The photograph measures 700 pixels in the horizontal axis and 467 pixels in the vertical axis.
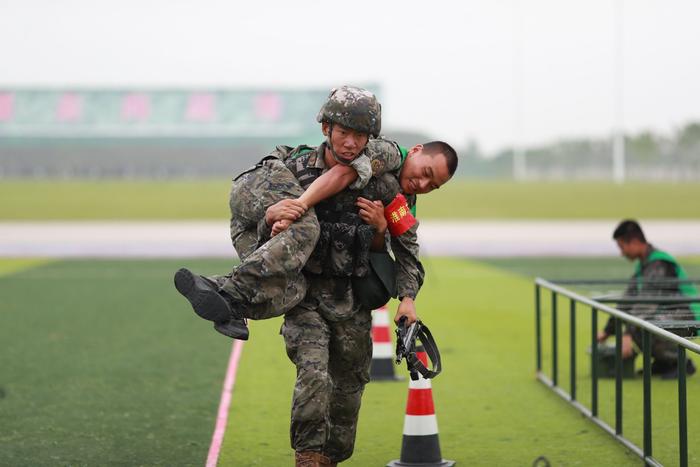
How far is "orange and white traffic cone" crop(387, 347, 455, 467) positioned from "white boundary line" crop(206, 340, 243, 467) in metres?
1.12

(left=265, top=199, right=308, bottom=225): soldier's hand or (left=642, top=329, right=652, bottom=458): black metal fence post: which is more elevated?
(left=265, top=199, right=308, bottom=225): soldier's hand

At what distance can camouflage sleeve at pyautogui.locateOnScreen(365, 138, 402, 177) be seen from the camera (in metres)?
5.10

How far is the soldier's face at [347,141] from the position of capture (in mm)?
4961

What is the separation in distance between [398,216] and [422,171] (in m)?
0.22

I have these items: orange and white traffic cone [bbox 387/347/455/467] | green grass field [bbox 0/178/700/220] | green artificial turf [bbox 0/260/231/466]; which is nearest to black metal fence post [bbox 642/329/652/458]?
orange and white traffic cone [bbox 387/347/455/467]

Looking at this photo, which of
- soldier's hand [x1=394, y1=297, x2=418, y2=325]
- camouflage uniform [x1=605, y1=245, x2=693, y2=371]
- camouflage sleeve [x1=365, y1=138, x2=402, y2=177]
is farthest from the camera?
camouflage uniform [x1=605, y1=245, x2=693, y2=371]

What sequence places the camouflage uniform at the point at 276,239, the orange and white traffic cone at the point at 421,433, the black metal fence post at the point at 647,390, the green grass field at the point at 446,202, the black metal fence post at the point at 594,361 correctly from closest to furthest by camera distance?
the camouflage uniform at the point at 276,239, the black metal fence post at the point at 647,390, the orange and white traffic cone at the point at 421,433, the black metal fence post at the point at 594,361, the green grass field at the point at 446,202

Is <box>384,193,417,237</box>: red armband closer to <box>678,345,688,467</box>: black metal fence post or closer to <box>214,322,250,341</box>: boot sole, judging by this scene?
<box>214,322,250,341</box>: boot sole

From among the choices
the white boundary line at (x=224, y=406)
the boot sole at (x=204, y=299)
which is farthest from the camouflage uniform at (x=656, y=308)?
the white boundary line at (x=224, y=406)

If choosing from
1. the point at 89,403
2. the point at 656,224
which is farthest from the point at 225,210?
the point at 89,403

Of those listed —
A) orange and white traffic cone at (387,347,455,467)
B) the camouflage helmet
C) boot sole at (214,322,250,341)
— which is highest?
the camouflage helmet

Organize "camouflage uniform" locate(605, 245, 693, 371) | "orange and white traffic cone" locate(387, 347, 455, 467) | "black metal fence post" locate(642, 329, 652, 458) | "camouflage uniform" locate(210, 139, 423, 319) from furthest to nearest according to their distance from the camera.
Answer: "camouflage uniform" locate(605, 245, 693, 371) → "orange and white traffic cone" locate(387, 347, 455, 467) → "black metal fence post" locate(642, 329, 652, 458) → "camouflage uniform" locate(210, 139, 423, 319)

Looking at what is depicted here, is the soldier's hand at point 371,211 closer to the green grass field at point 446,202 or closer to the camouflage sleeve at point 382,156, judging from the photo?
the camouflage sleeve at point 382,156

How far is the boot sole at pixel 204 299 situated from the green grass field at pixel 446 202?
144 ft
